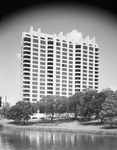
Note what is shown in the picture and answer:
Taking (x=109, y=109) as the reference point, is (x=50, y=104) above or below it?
above

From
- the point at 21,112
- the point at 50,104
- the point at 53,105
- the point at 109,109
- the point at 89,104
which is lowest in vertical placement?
the point at 21,112

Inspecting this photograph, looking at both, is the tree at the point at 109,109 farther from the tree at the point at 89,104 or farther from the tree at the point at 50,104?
the tree at the point at 50,104

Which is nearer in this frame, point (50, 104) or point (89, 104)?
point (89, 104)

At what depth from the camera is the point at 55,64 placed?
162 metres

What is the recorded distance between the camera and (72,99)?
102250 millimetres

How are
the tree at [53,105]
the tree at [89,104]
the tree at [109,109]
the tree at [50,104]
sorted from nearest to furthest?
the tree at [109,109] < the tree at [89,104] < the tree at [50,104] < the tree at [53,105]

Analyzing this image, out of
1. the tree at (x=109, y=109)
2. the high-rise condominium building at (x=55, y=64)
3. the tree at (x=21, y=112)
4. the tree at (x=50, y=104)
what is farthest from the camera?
the high-rise condominium building at (x=55, y=64)

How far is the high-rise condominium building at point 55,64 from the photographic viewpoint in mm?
152000

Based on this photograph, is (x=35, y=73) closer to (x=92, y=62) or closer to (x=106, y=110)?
(x=92, y=62)

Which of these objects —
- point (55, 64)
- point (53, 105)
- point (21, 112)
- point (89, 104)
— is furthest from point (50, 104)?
point (55, 64)

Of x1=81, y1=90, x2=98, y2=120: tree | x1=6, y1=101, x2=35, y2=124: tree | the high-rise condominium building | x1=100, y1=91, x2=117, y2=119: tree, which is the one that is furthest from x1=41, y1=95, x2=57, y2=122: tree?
the high-rise condominium building

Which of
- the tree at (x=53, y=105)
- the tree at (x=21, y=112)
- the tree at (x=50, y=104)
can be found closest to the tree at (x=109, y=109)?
the tree at (x=53, y=105)

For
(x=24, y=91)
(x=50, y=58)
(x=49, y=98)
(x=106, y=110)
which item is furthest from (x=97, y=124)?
(x=50, y=58)

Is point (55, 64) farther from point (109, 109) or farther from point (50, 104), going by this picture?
point (109, 109)
